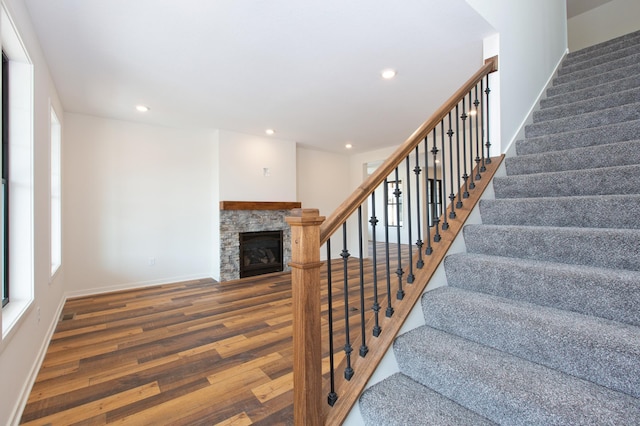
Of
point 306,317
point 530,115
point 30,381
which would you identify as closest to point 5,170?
point 30,381

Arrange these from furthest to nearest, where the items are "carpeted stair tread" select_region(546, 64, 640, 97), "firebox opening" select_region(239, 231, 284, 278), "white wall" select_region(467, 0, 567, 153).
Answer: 1. "firebox opening" select_region(239, 231, 284, 278)
2. "carpeted stair tread" select_region(546, 64, 640, 97)
3. "white wall" select_region(467, 0, 567, 153)

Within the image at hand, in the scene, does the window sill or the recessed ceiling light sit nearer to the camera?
the window sill

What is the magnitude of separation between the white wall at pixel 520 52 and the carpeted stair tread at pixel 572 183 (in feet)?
1.44

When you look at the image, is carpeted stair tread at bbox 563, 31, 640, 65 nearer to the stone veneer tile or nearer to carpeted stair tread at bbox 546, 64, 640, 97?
carpeted stair tread at bbox 546, 64, 640, 97

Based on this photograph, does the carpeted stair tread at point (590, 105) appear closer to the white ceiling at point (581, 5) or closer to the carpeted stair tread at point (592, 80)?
the carpeted stair tread at point (592, 80)

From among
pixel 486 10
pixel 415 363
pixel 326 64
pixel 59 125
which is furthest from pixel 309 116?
pixel 415 363

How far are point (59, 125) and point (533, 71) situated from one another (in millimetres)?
5252

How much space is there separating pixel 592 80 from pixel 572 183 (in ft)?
6.41

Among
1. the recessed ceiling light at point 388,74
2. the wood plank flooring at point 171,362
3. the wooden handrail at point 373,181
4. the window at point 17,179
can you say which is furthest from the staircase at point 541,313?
the window at point 17,179

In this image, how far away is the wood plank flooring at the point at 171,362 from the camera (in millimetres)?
1709

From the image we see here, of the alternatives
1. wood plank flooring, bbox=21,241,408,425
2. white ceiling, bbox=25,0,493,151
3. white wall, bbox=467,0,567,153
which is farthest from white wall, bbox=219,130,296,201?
white wall, bbox=467,0,567,153

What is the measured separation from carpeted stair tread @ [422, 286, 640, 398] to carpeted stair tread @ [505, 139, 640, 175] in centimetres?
130

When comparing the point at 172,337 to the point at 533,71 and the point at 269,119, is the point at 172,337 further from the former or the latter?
the point at 533,71

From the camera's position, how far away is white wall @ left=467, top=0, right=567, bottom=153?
2.42m
